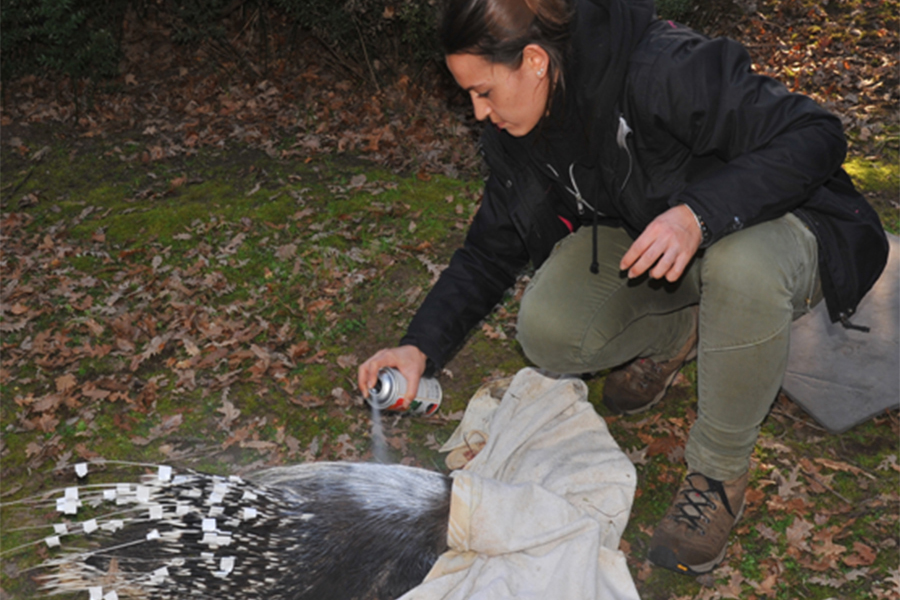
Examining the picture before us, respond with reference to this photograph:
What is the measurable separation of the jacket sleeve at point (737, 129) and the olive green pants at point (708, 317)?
19cm

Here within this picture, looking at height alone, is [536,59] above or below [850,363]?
above

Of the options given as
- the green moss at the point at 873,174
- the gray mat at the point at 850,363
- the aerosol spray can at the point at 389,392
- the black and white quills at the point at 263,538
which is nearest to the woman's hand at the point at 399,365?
the aerosol spray can at the point at 389,392

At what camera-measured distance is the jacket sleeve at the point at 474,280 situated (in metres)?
3.18

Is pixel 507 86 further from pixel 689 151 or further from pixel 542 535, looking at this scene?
pixel 542 535

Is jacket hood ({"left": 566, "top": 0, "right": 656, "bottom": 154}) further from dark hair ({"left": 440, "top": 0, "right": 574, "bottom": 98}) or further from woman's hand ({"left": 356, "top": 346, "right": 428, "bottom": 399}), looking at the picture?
woman's hand ({"left": 356, "top": 346, "right": 428, "bottom": 399})

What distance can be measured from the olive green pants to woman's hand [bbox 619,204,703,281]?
28cm

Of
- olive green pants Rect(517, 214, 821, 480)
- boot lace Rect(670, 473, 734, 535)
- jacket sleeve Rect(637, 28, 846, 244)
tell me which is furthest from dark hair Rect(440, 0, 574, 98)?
boot lace Rect(670, 473, 734, 535)

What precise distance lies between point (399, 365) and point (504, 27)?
55.8 inches

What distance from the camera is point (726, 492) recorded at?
298 centimetres

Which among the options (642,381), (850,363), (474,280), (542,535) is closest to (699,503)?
(542,535)

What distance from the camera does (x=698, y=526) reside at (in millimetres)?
2934

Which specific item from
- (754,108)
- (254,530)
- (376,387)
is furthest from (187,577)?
(754,108)

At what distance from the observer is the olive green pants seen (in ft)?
8.65

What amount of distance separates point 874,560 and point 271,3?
7861mm
